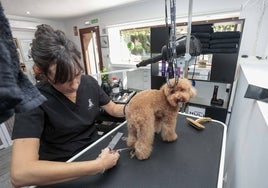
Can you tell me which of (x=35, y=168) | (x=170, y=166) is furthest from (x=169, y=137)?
(x=35, y=168)

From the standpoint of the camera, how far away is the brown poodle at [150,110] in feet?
2.08

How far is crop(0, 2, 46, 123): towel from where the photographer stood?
0.21 metres

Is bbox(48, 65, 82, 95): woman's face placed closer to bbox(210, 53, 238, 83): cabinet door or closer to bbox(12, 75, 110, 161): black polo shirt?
bbox(12, 75, 110, 161): black polo shirt

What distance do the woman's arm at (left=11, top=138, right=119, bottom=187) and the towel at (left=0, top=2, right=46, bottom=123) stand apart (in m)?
0.35

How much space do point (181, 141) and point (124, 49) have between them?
9.90ft

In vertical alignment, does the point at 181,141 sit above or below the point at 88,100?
below

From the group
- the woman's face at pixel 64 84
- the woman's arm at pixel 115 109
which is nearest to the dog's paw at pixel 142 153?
the woman's arm at pixel 115 109

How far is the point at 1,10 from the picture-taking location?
22 cm

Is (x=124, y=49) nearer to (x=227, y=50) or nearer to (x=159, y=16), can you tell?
(x=159, y=16)

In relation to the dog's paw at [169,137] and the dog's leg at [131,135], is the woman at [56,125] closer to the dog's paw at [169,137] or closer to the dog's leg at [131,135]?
the dog's leg at [131,135]

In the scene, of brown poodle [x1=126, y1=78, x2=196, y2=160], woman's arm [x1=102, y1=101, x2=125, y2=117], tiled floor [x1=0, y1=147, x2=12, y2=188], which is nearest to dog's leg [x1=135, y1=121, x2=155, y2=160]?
brown poodle [x1=126, y1=78, x2=196, y2=160]

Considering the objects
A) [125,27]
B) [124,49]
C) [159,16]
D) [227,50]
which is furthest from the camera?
[124,49]

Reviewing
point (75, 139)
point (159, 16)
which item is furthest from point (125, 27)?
point (75, 139)

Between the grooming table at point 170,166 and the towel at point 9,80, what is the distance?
44 cm
